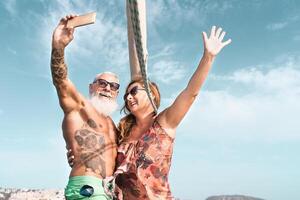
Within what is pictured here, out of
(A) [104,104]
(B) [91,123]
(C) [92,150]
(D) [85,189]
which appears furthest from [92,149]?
(A) [104,104]

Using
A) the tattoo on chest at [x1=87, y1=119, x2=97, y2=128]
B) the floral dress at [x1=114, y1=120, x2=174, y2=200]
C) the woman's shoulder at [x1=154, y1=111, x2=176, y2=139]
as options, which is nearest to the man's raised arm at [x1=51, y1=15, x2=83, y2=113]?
the tattoo on chest at [x1=87, y1=119, x2=97, y2=128]

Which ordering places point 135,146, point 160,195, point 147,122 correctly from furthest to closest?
point 147,122 → point 135,146 → point 160,195

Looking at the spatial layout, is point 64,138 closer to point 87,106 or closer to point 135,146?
point 87,106

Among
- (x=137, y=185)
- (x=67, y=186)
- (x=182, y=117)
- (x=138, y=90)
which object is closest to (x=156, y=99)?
(x=138, y=90)

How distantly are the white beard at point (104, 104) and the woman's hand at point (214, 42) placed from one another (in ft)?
7.90

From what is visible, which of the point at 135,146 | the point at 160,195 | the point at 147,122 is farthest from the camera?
the point at 147,122

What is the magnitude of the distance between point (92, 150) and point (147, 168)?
3.83 feet

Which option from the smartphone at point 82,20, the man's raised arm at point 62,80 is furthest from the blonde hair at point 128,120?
the smartphone at point 82,20

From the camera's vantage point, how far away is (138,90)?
7969mm

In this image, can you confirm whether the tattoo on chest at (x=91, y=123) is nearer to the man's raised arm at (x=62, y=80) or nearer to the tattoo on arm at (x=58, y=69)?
the man's raised arm at (x=62, y=80)

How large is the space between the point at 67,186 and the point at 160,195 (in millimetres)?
1722

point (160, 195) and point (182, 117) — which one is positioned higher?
point (182, 117)

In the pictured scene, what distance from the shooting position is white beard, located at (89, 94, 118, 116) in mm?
8047

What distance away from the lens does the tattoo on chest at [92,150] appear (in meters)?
7.20
